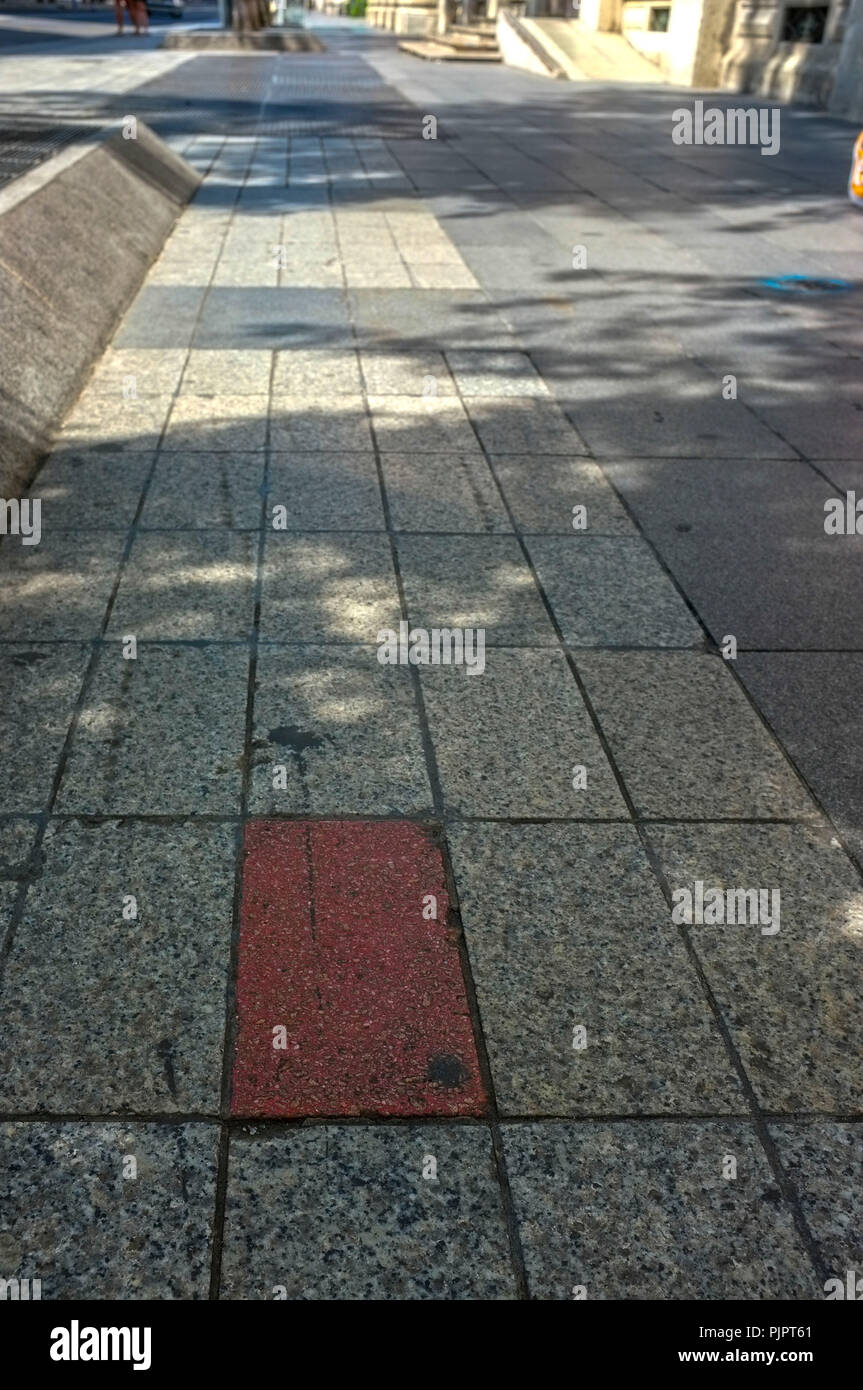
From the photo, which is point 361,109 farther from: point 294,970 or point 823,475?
point 294,970

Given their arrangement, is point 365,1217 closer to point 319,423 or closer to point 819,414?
point 319,423

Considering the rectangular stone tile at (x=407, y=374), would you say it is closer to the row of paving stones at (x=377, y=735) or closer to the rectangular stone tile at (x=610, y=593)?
A: the rectangular stone tile at (x=610, y=593)

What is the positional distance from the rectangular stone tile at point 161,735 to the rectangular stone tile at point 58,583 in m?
0.33

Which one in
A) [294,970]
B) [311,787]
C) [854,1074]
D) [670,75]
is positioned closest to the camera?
[854,1074]

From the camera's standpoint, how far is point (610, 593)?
17.6 ft

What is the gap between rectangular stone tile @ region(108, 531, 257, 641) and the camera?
4.89 metres

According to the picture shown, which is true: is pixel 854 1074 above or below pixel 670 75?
below

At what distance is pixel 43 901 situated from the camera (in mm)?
3402

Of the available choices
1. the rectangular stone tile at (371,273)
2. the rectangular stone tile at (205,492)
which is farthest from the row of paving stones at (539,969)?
the rectangular stone tile at (371,273)

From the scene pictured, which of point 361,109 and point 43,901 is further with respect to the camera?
point 361,109

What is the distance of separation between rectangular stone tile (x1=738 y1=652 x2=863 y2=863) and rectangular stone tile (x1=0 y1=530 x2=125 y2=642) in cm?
266

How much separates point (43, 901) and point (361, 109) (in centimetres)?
2370

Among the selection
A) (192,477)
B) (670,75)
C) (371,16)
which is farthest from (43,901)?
(371,16)

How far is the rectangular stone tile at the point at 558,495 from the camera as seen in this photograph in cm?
603
